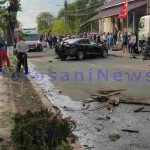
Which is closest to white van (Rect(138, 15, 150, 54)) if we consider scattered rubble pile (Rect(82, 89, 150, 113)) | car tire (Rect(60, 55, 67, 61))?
car tire (Rect(60, 55, 67, 61))

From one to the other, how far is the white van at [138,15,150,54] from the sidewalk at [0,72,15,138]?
14622mm

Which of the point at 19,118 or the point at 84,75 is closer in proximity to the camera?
the point at 19,118

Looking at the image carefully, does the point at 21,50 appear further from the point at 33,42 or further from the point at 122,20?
the point at 122,20

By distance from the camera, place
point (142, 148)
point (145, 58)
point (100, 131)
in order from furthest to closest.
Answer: point (145, 58)
point (100, 131)
point (142, 148)

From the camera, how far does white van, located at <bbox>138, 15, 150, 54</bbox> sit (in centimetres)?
2763

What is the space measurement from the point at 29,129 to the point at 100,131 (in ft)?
9.51

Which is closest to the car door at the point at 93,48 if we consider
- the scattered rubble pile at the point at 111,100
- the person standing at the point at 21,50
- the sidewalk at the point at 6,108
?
the person standing at the point at 21,50

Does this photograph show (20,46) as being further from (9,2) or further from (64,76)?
(9,2)

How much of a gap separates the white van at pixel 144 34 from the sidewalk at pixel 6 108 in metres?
14.6

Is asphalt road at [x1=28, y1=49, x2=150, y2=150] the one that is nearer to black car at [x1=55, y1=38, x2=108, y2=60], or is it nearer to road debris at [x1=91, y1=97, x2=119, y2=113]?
road debris at [x1=91, y1=97, x2=119, y2=113]

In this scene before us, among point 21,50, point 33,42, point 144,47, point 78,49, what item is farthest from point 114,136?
point 33,42

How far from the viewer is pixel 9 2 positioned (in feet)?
21.4

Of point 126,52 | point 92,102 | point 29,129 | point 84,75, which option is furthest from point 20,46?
point 126,52

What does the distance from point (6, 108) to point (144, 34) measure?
1991 centimetres
